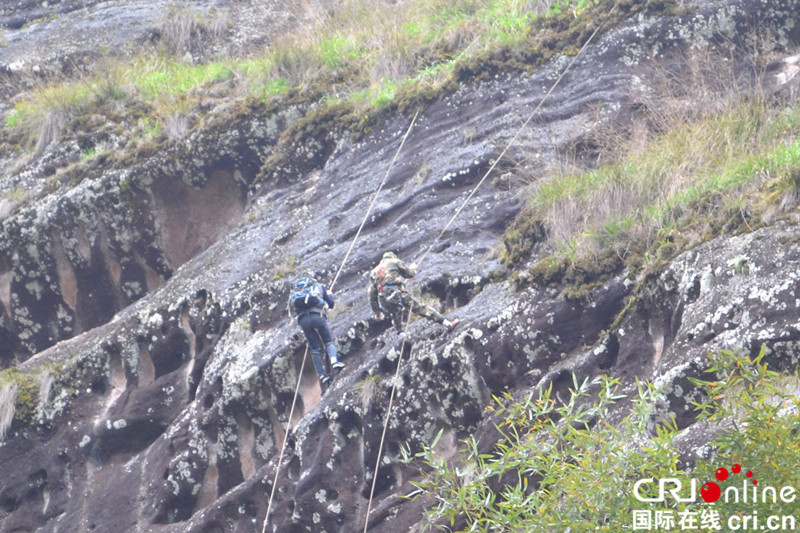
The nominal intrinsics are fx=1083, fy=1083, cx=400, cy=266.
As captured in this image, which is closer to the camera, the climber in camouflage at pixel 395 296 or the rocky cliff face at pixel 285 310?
the rocky cliff face at pixel 285 310

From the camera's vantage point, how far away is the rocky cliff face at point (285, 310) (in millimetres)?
9477

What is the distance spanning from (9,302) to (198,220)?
3.02 metres

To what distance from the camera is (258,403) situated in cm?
1181

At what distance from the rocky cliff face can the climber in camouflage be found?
24 cm

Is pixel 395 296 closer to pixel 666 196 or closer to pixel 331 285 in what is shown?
pixel 331 285

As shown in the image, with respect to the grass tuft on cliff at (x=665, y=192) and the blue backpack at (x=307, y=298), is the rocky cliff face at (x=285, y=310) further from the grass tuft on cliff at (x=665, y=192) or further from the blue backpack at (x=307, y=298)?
the blue backpack at (x=307, y=298)

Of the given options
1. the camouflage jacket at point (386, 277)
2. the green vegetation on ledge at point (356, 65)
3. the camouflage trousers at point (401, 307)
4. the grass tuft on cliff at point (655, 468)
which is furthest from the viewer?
the green vegetation on ledge at point (356, 65)

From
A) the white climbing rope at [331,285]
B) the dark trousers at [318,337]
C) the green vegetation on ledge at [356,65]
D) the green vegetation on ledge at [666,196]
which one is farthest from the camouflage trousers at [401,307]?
the green vegetation on ledge at [356,65]

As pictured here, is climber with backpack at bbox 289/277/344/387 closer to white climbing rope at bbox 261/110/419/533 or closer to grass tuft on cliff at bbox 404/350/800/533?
white climbing rope at bbox 261/110/419/533

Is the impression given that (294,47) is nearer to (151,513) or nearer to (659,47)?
(659,47)

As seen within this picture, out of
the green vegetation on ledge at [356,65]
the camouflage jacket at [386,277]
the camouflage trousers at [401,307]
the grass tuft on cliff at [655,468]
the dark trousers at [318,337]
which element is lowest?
the dark trousers at [318,337]

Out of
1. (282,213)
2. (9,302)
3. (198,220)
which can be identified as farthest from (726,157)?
(9,302)

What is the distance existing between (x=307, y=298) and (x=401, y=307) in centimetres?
111

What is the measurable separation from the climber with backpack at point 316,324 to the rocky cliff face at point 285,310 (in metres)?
0.30
